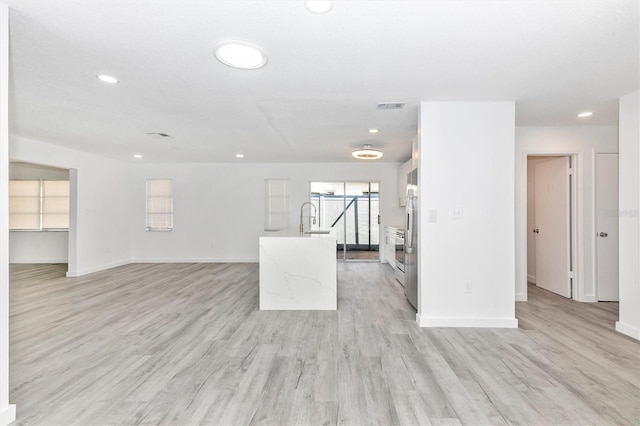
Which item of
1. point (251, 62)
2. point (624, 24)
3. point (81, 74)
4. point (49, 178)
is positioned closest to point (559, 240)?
point (624, 24)

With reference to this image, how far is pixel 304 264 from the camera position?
4078mm

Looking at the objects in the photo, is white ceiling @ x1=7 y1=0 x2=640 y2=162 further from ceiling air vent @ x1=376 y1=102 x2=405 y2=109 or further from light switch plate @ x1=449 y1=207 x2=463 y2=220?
light switch plate @ x1=449 y1=207 x2=463 y2=220

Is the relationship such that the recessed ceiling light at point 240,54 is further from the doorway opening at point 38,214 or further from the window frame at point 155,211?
the doorway opening at point 38,214

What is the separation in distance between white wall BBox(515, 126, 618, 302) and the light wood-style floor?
1.39 ft

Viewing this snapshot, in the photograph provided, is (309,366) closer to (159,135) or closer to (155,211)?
(159,135)

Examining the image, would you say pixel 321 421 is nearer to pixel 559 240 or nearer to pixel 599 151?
pixel 559 240

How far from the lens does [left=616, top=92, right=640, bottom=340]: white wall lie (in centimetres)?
315

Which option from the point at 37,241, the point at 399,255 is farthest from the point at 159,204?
the point at 399,255

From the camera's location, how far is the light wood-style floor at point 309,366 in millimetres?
1932

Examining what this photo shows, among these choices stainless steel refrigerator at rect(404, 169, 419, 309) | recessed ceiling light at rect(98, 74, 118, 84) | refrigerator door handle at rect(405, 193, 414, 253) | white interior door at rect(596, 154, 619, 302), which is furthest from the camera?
white interior door at rect(596, 154, 619, 302)

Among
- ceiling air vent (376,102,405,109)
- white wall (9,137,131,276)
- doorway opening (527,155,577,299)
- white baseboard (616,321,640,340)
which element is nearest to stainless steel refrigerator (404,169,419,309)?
ceiling air vent (376,102,405,109)

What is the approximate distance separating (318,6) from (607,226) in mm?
4951

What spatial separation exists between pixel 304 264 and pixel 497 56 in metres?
2.97
